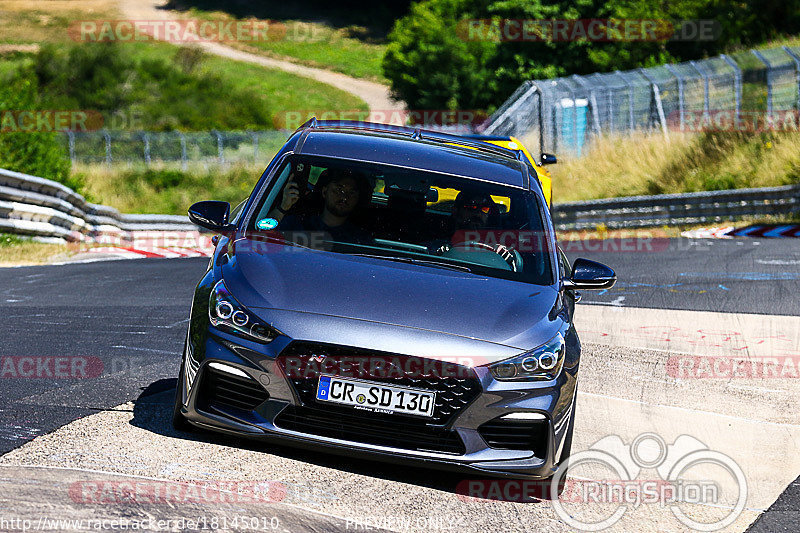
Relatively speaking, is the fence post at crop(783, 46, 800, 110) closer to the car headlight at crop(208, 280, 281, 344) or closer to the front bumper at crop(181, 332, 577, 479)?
the front bumper at crop(181, 332, 577, 479)

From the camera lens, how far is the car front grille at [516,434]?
4.80 m

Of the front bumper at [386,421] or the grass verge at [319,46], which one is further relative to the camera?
the grass verge at [319,46]

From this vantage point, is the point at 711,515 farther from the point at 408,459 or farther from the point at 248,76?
the point at 248,76

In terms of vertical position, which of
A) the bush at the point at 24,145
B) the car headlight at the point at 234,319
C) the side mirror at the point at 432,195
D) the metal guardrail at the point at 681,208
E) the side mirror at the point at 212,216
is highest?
the side mirror at the point at 432,195

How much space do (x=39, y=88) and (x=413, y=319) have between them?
60436 mm

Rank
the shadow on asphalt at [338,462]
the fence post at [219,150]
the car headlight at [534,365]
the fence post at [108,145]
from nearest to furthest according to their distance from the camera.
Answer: the car headlight at [534,365] → the shadow on asphalt at [338,462] → the fence post at [108,145] → the fence post at [219,150]

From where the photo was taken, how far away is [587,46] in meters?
46.7

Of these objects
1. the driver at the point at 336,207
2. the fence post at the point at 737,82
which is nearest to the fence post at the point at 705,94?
the fence post at the point at 737,82

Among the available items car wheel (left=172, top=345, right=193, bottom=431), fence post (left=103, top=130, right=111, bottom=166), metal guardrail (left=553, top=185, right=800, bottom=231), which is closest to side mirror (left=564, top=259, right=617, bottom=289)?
car wheel (left=172, top=345, right=193, bottom=431)

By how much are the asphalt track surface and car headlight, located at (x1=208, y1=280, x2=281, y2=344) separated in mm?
739

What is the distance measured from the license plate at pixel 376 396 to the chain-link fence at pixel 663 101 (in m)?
19.9

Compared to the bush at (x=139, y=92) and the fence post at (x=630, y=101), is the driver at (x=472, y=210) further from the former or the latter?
the bush at (x=139, y=92)

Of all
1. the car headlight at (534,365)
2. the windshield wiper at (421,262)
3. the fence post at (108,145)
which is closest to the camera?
the car headlight at (534,365)

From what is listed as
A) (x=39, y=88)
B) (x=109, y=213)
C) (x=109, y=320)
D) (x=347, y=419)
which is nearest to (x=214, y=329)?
(x=347, y=419)
